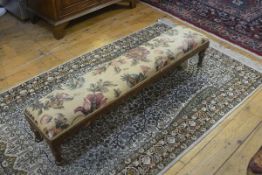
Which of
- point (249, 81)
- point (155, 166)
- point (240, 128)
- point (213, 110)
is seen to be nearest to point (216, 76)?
point (249, 81)

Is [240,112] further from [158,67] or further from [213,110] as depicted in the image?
[158,67]

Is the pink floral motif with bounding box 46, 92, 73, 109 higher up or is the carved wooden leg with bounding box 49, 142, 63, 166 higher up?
the pink floral motif with bounding box 46, 92, 73, 109

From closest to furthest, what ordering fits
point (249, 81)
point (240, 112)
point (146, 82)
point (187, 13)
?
1. point (146, 82)
2. point (240, 112)
3. point (249, 81)
4. point (187, 13)

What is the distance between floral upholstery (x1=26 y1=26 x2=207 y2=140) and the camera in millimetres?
1372

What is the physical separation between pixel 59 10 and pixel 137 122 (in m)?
1.25

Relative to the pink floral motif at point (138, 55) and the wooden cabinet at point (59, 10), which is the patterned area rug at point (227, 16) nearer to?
the wooden cabinet at point (59, 10)

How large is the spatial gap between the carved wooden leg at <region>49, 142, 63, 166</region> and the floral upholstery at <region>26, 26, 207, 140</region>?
53mm

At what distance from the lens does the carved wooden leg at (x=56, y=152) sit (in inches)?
54.1

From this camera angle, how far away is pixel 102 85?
151 cm

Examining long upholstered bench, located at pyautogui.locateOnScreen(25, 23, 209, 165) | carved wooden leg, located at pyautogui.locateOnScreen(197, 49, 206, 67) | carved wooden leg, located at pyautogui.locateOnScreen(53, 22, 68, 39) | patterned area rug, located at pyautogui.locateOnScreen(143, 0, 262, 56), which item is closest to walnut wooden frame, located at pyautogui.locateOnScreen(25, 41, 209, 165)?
long upholstered bench, located at pyautogui.locateOnScreen(25, 23, 209, 165)

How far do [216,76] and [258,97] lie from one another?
12.7 inches

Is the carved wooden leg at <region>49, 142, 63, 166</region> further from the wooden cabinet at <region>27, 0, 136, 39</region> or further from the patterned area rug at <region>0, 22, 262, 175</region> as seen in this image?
the wooden cabinet at <region>27, 0, 136, 39</region>

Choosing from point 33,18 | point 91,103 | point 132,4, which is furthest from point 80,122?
point 132,4

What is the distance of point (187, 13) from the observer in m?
2.87
